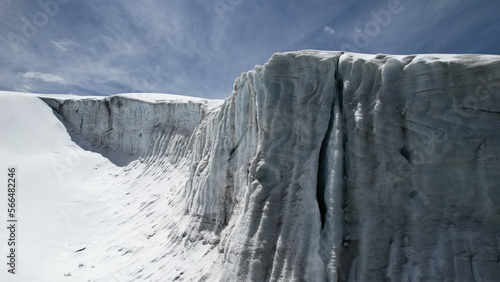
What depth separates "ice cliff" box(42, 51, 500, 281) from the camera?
4262 mm

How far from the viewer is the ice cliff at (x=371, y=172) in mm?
4262

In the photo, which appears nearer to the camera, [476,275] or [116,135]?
[476,275]

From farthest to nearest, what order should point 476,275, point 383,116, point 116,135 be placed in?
point 116,135 → point 383,116 → point 476,275

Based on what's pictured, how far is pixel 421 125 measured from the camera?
4.59m

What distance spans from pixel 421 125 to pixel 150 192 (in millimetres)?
12465

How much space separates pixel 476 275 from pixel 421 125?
2193 mm

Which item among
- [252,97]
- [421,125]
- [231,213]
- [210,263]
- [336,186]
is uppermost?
[252,97]

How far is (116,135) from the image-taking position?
23203 millimetres

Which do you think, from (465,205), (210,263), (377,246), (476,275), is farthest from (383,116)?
(210,263)

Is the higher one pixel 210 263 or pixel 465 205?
pixel 465 205

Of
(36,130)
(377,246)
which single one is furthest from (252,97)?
(36,130)

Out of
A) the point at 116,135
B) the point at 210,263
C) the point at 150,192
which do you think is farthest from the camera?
the point at 116,135

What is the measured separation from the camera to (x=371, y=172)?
4871mm

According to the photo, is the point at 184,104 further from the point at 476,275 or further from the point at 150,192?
the point at 476,275
